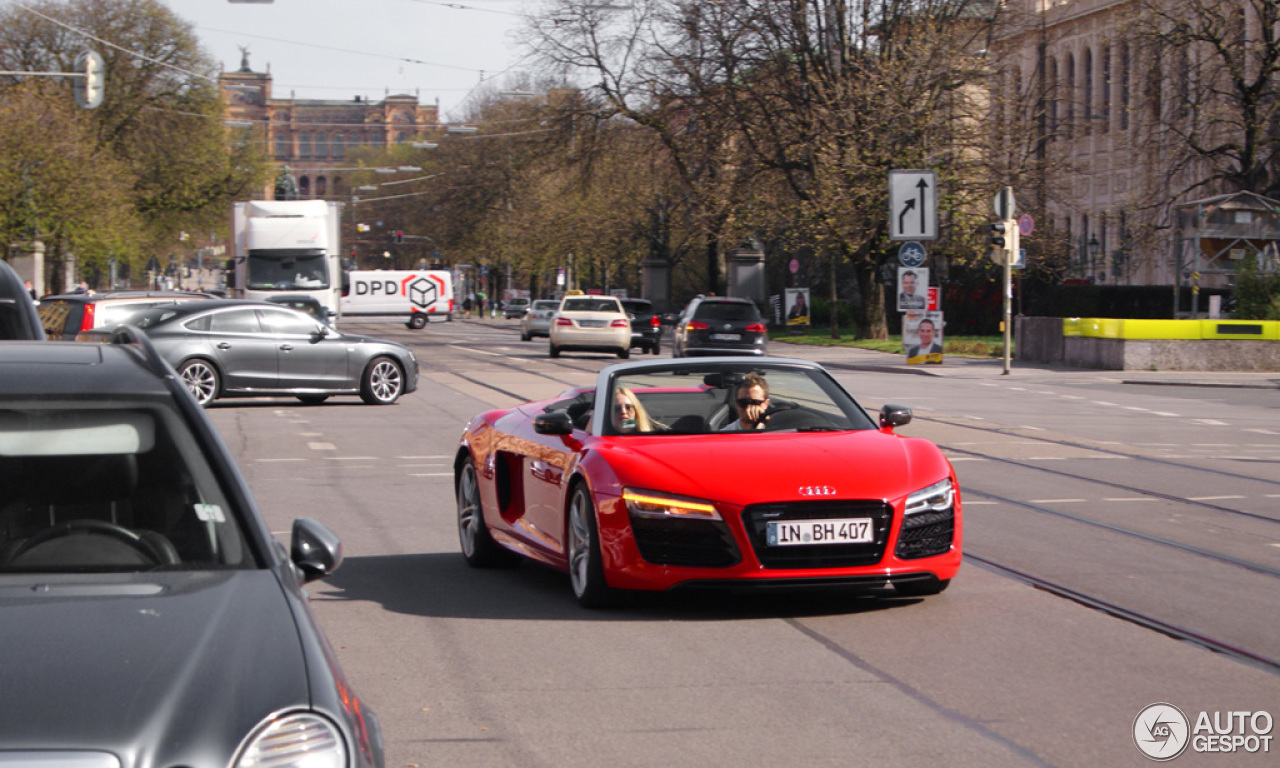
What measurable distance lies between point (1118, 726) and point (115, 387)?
3.49m

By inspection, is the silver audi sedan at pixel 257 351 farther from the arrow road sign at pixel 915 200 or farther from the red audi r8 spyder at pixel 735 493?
the arrow road sign at pixel 915 200

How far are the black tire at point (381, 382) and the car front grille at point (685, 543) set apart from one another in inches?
630

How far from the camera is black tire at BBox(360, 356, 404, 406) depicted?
2281 centimetres

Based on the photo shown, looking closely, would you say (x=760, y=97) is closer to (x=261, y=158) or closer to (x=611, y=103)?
(x=611, y=103)

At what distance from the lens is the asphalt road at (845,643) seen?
5.36 metres

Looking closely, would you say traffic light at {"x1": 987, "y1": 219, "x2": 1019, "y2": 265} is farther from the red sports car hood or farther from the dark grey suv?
the red sports car hood

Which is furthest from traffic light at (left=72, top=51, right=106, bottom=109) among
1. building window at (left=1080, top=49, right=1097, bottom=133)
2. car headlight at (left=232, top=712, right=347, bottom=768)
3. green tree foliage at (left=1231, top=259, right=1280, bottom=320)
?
building window at (left=1080, top=49, right=1097, bottom=133)

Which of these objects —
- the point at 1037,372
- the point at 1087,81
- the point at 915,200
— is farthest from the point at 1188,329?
the point at 1087,81

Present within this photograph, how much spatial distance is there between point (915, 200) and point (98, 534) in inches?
1222

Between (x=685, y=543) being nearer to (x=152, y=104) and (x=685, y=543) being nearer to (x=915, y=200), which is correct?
(x=915, y=200)

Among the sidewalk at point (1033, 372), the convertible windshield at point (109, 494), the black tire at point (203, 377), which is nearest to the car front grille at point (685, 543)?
the convertible windshield at point (109, 494)

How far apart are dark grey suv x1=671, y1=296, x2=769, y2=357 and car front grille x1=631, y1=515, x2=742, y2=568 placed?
94.7ft

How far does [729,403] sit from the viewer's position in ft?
28.5

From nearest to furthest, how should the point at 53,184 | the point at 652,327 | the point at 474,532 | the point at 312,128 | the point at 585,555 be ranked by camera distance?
the point at 585,555 → the point at 474,532 → the point at 652,327 → the point at 53,184 → the point at 312,128
